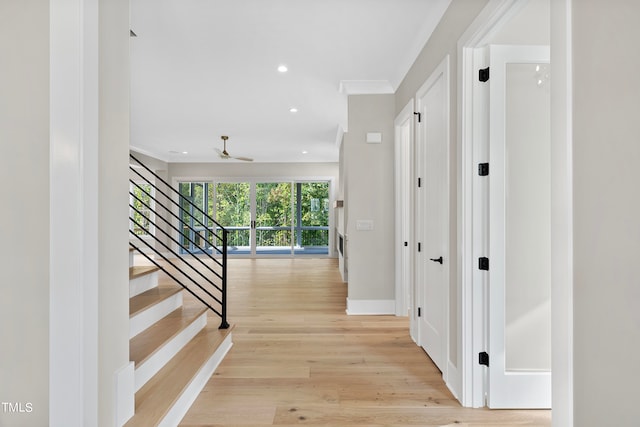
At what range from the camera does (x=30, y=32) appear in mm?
1155

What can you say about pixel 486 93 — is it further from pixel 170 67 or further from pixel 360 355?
pixel 170 67

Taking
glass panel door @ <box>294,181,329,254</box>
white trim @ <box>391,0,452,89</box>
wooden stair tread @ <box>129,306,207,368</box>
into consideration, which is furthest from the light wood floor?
glass panel door @ <box>294,181,329,254</box>

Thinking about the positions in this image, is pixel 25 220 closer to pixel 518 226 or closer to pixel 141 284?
pixel 141 284

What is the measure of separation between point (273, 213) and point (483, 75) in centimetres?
729

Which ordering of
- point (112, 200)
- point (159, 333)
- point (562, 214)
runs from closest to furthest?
1. point (562, 214)
2. point (112, 200)
3. point (159, 333)

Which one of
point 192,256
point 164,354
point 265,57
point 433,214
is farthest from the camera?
point 192,256

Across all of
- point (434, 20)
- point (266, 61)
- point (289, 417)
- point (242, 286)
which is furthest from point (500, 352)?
point (242, 286)

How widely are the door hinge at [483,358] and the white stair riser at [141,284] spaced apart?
2.50 metres

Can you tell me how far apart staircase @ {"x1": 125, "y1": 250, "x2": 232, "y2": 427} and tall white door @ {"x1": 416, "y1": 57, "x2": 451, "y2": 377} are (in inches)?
68.1

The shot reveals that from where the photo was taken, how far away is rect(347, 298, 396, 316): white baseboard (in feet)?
12.3

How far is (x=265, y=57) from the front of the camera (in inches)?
119

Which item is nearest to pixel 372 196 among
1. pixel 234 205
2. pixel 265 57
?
pixel 265 57

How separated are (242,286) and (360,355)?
10.2 ft

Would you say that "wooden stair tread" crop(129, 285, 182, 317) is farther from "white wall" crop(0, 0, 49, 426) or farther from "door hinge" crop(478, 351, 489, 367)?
"door hinge" crop(478, 351, 489, 367)
